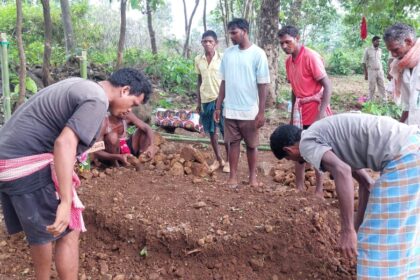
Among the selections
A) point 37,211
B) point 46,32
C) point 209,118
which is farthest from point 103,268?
point 46,32

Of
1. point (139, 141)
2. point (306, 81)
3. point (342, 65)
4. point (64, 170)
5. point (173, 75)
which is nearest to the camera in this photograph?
point (64, 170)

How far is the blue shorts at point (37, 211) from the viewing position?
2.23 metres

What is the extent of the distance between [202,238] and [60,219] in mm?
1186

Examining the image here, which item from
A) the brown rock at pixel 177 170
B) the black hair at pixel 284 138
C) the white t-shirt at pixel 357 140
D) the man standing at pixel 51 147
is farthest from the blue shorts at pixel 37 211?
the brown rock at pixel 177 170

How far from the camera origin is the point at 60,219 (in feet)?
6.89

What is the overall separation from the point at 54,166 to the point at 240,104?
94.9 inches

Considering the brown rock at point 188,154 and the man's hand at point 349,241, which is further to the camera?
the brown rock at point 188,154

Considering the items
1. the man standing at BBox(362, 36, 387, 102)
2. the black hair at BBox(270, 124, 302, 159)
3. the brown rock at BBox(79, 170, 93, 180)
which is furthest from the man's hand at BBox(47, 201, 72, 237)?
the man standing at BBox(362, 36, 387, 102)

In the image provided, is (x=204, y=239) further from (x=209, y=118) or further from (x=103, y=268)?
(x=209, y=118)

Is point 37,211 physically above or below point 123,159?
above

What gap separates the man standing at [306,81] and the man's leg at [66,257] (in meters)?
2.30

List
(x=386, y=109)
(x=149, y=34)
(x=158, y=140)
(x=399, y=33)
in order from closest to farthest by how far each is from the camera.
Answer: (x=399, y=33) < (x=158, y=140) < (x=386, y=109) < (x=149, y=34)

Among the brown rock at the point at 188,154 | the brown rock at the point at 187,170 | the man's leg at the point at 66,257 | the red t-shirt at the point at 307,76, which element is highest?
the red t-shirt at the point at 307,76

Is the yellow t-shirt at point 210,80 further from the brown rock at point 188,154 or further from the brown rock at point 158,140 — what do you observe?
the brown rock at point 158,140
